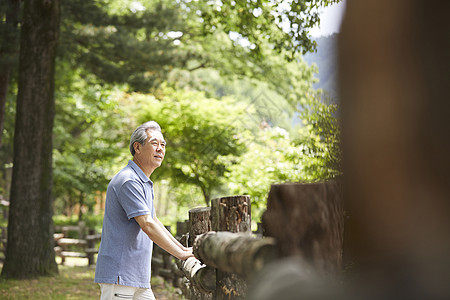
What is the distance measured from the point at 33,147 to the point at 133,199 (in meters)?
8.14

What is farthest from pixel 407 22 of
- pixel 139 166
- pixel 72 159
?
pixel 72 159

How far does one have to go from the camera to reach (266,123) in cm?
1766

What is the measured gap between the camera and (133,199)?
10.0 feet

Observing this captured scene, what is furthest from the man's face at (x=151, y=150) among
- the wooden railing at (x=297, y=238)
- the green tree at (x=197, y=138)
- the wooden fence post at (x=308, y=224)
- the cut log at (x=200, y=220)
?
the green tree at (x=197, y=138)

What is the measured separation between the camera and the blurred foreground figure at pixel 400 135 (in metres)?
0.97

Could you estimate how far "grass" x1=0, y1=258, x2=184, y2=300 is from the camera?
8.87m

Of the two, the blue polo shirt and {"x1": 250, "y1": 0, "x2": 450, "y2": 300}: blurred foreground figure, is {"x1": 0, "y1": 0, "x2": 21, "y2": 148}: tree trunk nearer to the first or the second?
the blue polo shirt

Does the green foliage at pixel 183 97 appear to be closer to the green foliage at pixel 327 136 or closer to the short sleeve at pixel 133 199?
the short sleeve at pixel 133 199

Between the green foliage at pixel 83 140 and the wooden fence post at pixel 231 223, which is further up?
the green foliage at pixel 83 140

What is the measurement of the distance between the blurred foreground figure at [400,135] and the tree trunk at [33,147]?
10303 mm

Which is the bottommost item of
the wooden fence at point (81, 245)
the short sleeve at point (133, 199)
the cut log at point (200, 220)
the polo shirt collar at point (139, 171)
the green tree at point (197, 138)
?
the wooden fence at point (81, 245)

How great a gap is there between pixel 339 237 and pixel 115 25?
13.8 m

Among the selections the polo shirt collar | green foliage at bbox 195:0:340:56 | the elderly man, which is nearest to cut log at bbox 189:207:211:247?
the elderly man

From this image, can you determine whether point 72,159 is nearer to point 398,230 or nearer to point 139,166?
point 139,166
